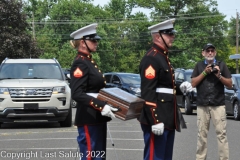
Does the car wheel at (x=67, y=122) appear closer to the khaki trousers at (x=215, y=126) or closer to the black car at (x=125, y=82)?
the khaki trousers at (x=215, y=126)

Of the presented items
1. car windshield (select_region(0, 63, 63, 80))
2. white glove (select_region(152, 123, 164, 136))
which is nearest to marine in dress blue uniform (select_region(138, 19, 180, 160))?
white glove (select_region(152, 123, 164, 136))

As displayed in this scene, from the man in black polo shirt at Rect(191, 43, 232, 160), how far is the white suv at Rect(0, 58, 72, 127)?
723 centimetres

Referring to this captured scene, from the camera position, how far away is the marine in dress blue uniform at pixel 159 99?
22.3 ft

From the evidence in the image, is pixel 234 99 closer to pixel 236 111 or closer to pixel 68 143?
pixel 236 111

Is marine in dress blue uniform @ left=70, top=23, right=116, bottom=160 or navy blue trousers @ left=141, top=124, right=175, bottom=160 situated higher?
marine in dress blue uniform @ left=70, top=23, right=116, bottom=160

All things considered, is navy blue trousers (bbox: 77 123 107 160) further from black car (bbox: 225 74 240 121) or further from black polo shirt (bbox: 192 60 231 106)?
black car (bbox: 225 74 240 121)

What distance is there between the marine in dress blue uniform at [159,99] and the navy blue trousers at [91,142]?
45cm

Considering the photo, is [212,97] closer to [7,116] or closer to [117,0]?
[7,116]

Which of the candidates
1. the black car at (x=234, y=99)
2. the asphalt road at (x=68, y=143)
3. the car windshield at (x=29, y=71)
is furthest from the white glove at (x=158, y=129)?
the black car at (x=234, y=99)

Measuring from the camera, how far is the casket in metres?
6.58

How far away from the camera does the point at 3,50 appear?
43.2 metres

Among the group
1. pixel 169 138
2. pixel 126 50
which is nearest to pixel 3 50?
pixel 169 138

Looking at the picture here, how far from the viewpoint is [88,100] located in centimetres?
666

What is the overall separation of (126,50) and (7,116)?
77511mm
